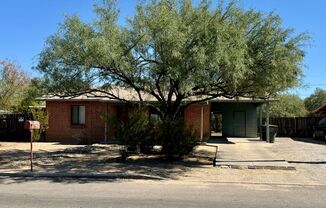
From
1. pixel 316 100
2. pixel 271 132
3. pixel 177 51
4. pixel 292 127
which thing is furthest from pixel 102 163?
pixel 316 100

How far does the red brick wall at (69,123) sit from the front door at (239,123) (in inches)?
342

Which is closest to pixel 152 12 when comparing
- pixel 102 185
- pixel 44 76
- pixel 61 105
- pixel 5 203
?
pixel 44 76

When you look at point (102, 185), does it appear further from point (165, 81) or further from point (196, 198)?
point (165, 81)

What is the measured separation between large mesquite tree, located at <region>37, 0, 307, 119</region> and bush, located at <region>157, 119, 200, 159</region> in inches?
65.5

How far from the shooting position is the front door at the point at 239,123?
103ft

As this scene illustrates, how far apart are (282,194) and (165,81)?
23.2 ft

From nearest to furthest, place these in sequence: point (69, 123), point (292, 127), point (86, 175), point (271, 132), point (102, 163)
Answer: point (86, 175) < point (102, 163) < point (271, 132) < point (69, 123) < point (292, 127)

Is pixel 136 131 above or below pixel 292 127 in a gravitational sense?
below

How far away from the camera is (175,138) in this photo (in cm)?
1764

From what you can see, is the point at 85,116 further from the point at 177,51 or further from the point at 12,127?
the point at 177,51

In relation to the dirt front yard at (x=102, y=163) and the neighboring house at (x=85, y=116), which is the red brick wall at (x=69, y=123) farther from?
the dirt front yard at (x=102, y=163)

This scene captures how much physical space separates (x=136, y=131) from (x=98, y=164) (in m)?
2.03

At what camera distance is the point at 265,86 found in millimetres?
16594

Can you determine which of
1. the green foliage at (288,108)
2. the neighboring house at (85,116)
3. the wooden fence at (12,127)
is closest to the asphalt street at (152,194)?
the neighboring house at (85,116)
